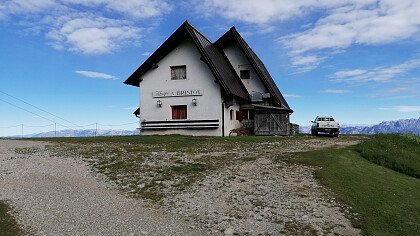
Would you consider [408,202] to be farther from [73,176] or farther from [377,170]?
[73,176]

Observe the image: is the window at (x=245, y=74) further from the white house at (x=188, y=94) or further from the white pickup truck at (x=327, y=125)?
the white pickup truck at (x=327, y=125)

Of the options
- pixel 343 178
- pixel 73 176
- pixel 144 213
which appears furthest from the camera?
pixel 73 176

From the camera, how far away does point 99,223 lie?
8.80 metres

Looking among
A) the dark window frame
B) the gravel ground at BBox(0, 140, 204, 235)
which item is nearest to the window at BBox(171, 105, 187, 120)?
the dark window frame

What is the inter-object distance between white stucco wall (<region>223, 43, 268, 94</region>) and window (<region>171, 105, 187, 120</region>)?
861cm

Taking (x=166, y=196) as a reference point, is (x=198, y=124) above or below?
above

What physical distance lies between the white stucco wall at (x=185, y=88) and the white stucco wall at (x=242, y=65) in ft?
23.9

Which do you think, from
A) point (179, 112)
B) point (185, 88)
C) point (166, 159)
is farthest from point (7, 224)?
point (185, 88)

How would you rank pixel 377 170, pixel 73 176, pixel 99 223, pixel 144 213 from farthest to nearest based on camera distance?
pixel 377 170
pixel 73 176
pixel 144 213
pixel 99 223

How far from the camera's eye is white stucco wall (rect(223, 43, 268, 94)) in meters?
35.1

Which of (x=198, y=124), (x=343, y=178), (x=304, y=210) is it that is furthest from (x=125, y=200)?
(x=198, y=124)

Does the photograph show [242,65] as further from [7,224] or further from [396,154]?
[7,224]

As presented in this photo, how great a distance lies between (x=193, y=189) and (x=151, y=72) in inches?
810

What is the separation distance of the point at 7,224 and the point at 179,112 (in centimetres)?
2149
